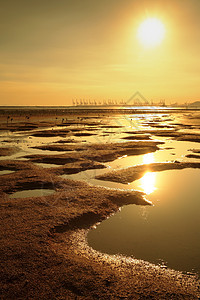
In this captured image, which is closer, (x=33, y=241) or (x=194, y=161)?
(x=33, y=241)

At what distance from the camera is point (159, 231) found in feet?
17.4

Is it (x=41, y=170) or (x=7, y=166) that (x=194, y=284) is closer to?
(x=41, y=170)

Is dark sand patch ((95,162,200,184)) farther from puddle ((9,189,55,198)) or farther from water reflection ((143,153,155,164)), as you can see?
puddle ((9,189,55,198))

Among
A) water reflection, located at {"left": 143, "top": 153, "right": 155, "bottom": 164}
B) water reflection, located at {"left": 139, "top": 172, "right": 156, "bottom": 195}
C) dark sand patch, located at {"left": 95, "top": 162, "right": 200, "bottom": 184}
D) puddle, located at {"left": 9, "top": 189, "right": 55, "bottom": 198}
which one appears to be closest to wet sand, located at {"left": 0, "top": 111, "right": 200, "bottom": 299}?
puddle, located at {"left": 9, "top": 189, "right": 55, "bottom": 198}

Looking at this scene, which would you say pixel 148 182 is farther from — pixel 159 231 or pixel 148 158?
pixel 148 158

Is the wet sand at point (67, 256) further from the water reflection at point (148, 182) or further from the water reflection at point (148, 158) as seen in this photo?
the water reflection at point (148, 158)

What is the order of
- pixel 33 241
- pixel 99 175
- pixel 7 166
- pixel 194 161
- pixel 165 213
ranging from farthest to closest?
pixel 194 161 < pixel 7 166 < pixel 99 175 < pixel 165 213 < pixel 33 241

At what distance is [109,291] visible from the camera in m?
3.46

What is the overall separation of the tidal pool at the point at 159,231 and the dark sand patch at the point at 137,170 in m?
1.28

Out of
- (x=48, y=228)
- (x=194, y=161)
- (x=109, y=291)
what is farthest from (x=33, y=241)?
(x=194, y=161)

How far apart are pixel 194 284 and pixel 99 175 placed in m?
6.07

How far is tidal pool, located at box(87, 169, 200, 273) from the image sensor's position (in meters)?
4.44

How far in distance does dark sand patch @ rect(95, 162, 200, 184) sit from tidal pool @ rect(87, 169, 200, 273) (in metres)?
1.28

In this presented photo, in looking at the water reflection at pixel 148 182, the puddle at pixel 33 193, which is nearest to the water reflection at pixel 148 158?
the water reflection at pixel 148 182
